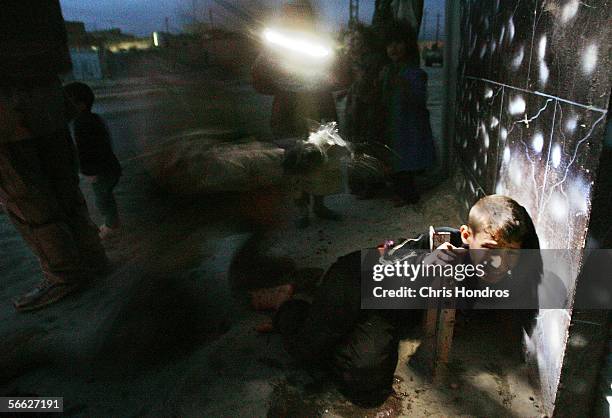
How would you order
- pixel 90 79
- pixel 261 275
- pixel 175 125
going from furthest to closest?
pixel 90 79 < pixel 175 125 < pixel 261 275

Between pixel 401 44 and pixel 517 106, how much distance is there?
214 cm

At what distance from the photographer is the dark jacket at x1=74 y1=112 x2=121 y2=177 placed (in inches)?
137

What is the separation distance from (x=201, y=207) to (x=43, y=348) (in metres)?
2.39

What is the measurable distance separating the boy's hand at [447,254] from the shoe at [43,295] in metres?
2.73

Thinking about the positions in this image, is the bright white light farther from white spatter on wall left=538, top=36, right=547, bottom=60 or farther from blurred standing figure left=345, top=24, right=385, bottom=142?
white spatter on wall left=538, top=36, right=547, bottom=60

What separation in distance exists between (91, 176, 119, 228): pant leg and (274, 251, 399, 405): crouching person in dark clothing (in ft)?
8.91

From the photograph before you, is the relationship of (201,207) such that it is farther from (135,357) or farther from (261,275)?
(135,357)

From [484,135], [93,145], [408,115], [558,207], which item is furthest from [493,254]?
[93,145]

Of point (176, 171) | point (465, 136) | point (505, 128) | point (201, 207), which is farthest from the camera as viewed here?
point (176, 171)

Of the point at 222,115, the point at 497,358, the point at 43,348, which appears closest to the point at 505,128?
the point at 497,358

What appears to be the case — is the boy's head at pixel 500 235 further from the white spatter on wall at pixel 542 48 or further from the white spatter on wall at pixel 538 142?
the white spatter on wall at pixel 542 48

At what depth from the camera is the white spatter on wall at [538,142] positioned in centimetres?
179

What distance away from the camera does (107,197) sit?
3.85 metres

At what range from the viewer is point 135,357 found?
225 centimetres
